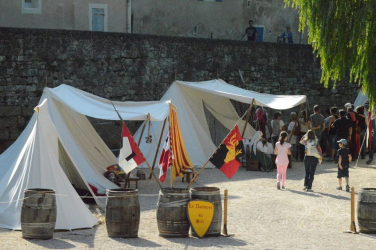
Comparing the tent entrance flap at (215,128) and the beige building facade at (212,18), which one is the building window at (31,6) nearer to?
the beige building facade at (212,18)

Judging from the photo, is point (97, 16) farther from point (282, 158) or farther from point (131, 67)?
point (282, 158)

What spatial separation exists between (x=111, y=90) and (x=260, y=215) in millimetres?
9722

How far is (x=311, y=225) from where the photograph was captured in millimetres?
10844

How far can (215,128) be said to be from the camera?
19.6 meters

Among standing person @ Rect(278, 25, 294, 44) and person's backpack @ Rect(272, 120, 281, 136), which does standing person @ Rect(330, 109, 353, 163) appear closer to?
person's backpack @ Rect(272, 120, 281, 136)

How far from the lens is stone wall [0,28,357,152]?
1895 cm

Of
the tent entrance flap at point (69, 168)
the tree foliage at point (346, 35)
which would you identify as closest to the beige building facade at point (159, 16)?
the tree foliage at point (346, 35)

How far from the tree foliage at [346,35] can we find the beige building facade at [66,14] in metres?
14.2

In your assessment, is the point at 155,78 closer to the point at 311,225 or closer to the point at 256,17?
the point at 311,225

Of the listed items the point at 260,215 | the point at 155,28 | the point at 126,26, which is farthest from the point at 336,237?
the point at 155,28

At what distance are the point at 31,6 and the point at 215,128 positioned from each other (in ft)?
32.2

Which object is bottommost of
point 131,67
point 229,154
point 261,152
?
point 261,152

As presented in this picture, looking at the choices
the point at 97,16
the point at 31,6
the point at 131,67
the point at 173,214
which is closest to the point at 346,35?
the point at 173,214

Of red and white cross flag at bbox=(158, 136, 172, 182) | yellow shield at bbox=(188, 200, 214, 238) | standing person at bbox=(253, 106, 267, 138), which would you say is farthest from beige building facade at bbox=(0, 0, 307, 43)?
yellow shield at bbox=(188, 200, 214, 238)
